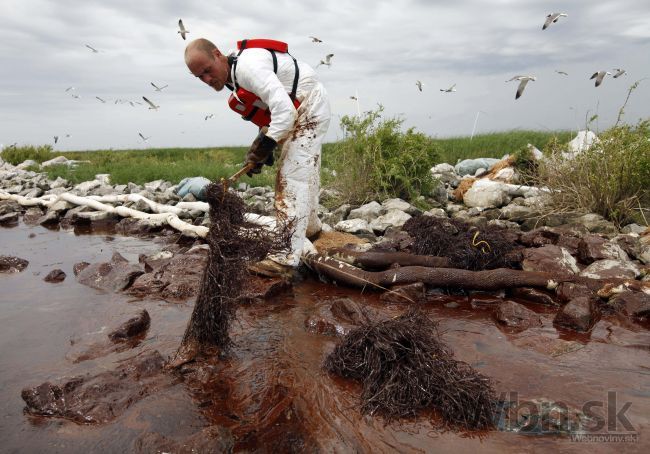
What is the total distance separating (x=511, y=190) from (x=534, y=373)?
5.61m

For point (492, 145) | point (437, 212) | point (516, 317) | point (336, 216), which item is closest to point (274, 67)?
point (516, 317)

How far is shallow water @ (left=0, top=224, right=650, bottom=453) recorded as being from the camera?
2.34 metres

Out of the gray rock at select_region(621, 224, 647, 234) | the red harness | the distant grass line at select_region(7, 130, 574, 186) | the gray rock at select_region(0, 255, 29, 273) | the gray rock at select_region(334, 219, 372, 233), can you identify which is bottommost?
the gray rock at select_region(0, 255, 29, 273)

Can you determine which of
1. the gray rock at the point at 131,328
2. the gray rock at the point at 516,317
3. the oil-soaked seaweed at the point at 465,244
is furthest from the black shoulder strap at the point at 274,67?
the gray rock at the point at 516,317

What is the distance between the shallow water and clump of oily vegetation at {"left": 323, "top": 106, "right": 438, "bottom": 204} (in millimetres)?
3665

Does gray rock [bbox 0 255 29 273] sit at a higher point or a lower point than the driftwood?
lower

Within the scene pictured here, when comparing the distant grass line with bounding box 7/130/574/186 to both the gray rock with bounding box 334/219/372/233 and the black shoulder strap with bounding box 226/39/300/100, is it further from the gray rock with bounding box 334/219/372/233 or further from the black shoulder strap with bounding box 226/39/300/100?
the black shoulder strap with bounding box 226/39/300/100

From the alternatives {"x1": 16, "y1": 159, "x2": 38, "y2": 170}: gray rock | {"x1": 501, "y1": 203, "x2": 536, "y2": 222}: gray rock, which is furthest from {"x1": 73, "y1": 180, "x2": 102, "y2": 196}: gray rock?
{"x1": 501, "y1": 203, "x2": 536, "y2": 222}: gray rock

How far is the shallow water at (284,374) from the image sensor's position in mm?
2340

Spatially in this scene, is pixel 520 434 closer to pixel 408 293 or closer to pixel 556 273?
pixel 408 293

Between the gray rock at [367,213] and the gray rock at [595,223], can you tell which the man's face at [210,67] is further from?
the gray rock at [595,223]

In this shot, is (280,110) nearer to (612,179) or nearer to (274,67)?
(274,67)

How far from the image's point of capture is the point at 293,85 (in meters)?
4.59

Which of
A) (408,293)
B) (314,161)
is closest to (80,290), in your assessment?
(314,161)
